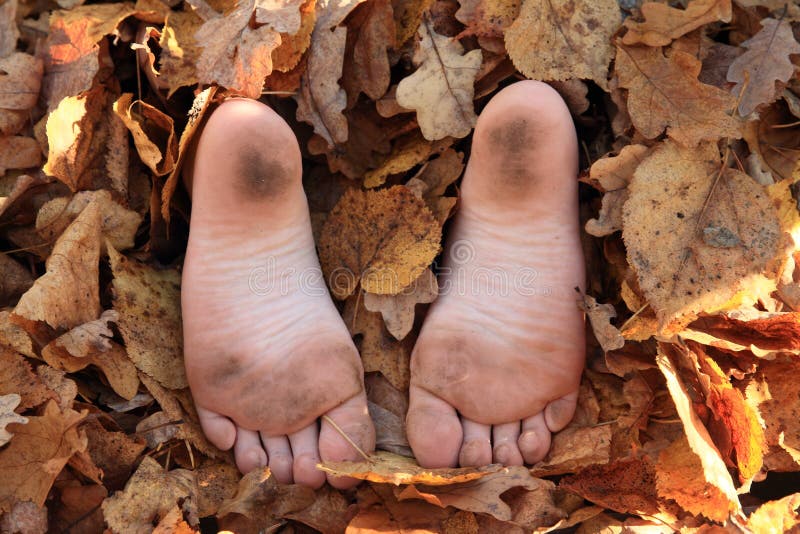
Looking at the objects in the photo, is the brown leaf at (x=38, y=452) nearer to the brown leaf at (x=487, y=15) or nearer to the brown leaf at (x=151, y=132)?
the brown leaf at (x=151, y=132)

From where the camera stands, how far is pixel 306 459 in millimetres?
1042

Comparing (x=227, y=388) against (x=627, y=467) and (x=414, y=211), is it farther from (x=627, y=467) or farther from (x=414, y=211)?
(x=627, y=467)

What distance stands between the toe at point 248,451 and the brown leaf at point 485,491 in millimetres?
219

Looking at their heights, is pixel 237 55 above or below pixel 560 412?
above

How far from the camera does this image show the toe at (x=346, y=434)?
3.38 feet

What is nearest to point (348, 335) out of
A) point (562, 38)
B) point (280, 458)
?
point (280, 458)

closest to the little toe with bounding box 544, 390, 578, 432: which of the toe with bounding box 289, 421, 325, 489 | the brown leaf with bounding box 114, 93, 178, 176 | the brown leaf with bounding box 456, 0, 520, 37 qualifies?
Result: the toe with bounding box 289, 421, 325, 489

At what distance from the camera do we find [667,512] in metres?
0.98

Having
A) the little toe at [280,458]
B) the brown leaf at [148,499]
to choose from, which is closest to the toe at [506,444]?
the little toe at [280,458]

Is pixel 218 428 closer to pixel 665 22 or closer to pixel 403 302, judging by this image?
pixel 403 302

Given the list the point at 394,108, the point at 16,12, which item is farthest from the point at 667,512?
the point at 16,12

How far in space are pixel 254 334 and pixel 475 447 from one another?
1.17 feet

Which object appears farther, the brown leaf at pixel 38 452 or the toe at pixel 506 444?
the toe at pixel 506 444

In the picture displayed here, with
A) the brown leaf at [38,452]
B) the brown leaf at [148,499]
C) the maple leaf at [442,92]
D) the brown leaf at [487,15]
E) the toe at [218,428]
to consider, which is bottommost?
the toe at [218,428]
